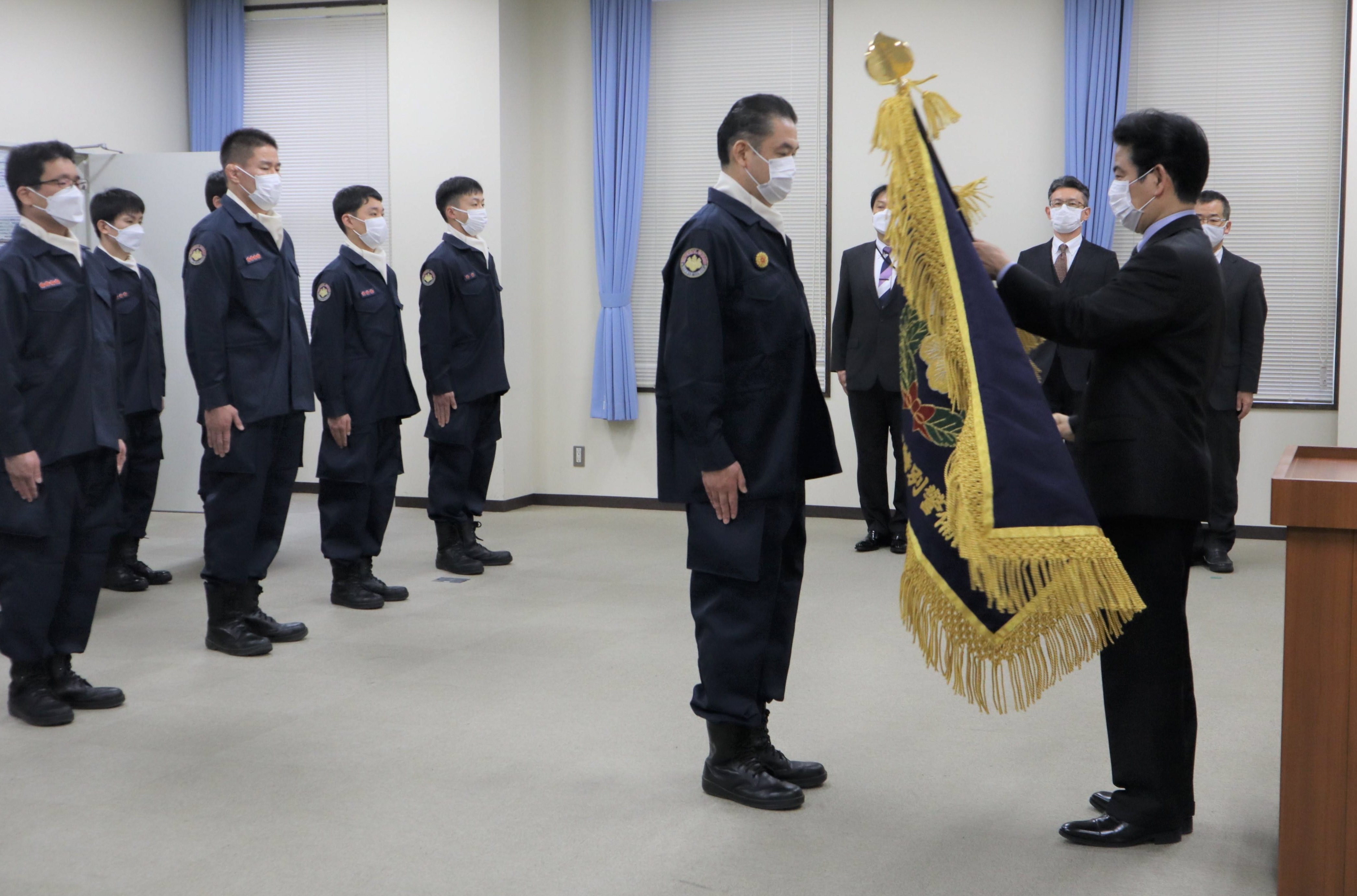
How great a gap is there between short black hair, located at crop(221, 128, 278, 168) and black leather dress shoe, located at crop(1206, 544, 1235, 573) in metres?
4.06

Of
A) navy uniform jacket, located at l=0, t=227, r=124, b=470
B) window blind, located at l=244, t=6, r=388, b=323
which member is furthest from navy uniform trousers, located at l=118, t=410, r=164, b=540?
window blind, located at l=244, t=6, r=388, b=323

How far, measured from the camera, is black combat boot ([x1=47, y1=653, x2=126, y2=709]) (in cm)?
322

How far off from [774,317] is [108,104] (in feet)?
19.6

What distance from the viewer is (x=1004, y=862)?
7.50 ft

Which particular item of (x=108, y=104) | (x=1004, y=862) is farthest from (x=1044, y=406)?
(x=108, y=104)

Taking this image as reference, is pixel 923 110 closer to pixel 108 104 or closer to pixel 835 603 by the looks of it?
pixel 835 603

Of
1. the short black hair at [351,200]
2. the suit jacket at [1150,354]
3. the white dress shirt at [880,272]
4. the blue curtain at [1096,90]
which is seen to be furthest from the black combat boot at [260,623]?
the blue curtain at [1096,90]

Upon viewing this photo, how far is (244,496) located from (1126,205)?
8.92 ft

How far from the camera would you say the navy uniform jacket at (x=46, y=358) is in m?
2.98

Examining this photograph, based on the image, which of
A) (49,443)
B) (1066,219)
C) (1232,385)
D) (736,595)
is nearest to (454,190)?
(49,443)

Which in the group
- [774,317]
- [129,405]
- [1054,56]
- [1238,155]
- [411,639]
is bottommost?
[411,639]

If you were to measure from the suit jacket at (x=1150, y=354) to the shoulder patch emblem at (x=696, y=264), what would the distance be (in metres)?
0.59

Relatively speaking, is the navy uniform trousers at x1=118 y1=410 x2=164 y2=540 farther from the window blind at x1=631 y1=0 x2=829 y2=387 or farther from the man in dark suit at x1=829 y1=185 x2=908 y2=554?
the man in dark suit at x1=829 y1=185 x2=908 y2=554

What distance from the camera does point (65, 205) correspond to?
3.14 m
